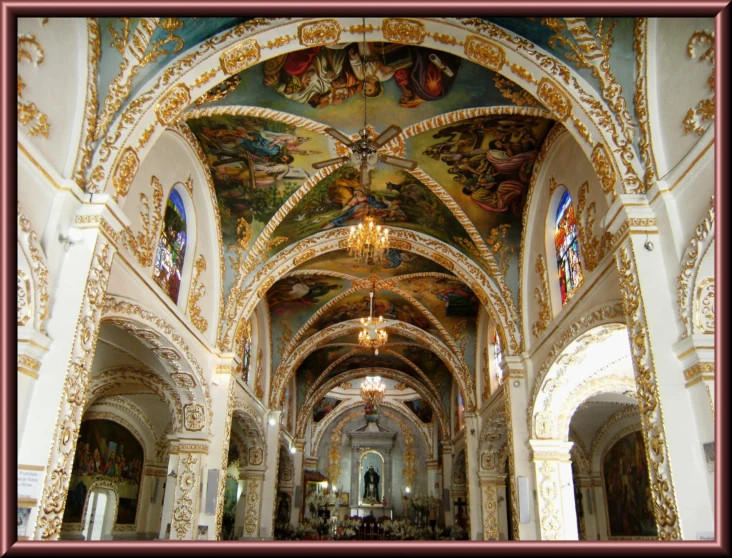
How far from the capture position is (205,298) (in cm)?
1284

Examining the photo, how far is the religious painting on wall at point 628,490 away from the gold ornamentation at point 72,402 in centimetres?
1430

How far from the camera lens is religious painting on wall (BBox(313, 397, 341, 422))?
3278cm

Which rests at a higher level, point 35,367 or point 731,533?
point 35,367

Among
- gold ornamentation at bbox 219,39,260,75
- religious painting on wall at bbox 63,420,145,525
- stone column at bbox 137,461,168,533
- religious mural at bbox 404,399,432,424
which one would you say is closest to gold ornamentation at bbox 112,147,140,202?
gold ornamentation at bbox 219,39,260,75

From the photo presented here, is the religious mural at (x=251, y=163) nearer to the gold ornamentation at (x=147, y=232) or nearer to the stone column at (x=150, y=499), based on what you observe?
the gold ornamentation at (x=147, y=232)

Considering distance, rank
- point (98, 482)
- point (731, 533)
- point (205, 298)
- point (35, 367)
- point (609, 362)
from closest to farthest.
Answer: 1. point (731, 533)
2. point (35, 367)
3. point (609, 362)
4. point (205, 298)
5. point (98, 482)

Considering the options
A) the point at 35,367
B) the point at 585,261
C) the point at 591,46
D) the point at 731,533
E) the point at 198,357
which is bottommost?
the point at 731,533

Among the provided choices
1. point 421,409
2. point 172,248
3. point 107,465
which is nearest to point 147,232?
point 172,248

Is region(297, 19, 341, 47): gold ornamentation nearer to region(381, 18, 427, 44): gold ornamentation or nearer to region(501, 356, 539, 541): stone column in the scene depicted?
region(381, 18, 427, 44): gold ornamentation

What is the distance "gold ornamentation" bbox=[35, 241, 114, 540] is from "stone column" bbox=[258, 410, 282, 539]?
13500mm

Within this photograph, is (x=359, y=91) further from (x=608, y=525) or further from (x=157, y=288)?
(x=608, y=525)

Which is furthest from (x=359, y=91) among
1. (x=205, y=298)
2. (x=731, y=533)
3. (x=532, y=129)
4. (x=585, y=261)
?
(x=731, y=533)

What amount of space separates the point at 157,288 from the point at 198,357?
2.61m

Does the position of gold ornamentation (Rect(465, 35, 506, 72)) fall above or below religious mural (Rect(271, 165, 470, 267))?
below
